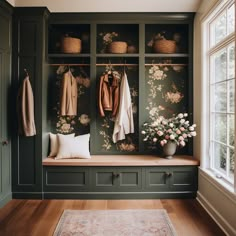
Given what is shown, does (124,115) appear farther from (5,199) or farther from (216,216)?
(5,199)

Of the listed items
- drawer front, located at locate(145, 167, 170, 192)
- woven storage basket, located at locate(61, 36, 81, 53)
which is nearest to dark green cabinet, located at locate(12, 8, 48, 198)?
woven storage basket, located at locate(61, 36, 81, 53)

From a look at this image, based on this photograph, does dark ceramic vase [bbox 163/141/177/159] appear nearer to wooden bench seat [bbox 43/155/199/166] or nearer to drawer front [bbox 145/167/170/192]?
wooden bench seat [bbox 43/155/199/166]

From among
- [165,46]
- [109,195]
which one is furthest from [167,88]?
[109,195]

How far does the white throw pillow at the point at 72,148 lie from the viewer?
3562 mm

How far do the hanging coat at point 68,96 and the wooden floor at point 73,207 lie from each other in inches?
48.9

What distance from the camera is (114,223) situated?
8.96ft

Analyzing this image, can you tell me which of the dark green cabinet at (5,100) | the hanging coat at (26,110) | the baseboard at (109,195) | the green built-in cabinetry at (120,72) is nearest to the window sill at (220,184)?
the baseboard at (109,195)

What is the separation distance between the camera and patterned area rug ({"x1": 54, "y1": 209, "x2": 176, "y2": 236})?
8.34ft

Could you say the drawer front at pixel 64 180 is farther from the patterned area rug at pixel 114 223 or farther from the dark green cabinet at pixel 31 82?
the patterned area rug at pixel 114 223

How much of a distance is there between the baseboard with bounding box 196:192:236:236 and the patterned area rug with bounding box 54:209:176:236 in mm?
509

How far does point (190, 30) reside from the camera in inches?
148

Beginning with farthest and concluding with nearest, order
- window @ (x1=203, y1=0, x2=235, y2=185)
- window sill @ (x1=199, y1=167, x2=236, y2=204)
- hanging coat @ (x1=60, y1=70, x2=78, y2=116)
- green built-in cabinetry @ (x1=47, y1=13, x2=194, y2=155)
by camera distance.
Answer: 1. green built-in cabinetry @ (x1=47, y1=13, x2=194, y2=155)
2. hanging coat @ (x1=60, y1=70, x2=78, y2=116)
3. window @ (x1=203, y1=0, x2=235, y2=185)
4. window sill @ (x1=199, y1=167, x2=236, y2=204)

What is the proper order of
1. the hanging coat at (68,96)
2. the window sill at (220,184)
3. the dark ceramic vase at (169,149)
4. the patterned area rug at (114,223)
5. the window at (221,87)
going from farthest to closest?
the hanging coat at (68,96)
the dark ceramic vase at (169,149)
the window at (221,87)
the patterned area rug at (114,223)
the window sill at (220,184)

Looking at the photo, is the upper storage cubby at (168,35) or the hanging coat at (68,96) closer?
the hanging coat at (68,96)
